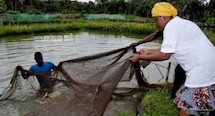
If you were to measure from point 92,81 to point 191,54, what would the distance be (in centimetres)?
176

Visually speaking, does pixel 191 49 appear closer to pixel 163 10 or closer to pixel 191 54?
pixel 191 54

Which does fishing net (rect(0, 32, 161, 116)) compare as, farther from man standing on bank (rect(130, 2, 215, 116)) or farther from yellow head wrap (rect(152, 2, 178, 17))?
yellow head wrap (rect(152, 2, 178, 17))

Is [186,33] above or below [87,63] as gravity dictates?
above

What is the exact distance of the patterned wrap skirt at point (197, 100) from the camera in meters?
3.20

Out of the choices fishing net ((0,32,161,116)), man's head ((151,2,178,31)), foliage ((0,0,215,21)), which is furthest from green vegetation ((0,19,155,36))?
man's head ((151,2,178,31))

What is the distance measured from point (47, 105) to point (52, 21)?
2862cm

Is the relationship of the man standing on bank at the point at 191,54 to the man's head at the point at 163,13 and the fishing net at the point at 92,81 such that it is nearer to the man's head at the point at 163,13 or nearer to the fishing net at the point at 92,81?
the man's head at the point at 163,13

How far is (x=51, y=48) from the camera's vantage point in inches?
630

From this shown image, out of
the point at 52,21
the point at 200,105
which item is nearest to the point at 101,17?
the point at 52,21

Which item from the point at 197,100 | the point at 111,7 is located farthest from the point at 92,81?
the point at 111,7

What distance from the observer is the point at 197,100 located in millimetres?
3256

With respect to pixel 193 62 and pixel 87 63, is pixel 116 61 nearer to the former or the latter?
pixel 87 63

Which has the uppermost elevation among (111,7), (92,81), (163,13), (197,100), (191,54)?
(163,13)

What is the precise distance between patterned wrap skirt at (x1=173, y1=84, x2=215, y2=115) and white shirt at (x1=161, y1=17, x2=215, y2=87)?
0.10 m
